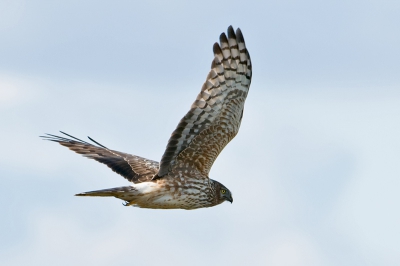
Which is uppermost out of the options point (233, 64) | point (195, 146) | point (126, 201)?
point (233, 64)

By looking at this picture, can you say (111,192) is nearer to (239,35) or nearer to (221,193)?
(221,193)

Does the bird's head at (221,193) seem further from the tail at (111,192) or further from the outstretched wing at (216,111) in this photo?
the tail at (111,192)

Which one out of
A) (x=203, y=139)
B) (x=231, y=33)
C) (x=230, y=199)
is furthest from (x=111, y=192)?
(x=231, y=33)

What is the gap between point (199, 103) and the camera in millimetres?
14078

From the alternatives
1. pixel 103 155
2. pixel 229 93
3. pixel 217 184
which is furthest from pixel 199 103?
pixel 103 155

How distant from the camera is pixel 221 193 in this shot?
14.9 m

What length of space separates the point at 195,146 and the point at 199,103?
0.69 metres

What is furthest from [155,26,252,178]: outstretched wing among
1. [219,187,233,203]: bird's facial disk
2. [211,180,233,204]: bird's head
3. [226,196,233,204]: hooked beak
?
[226,196,233,204]: hooked beak

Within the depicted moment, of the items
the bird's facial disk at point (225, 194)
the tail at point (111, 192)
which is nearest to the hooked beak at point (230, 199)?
the bird's facial disk at point (225, 194)

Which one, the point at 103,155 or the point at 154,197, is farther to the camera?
the point at 103,155

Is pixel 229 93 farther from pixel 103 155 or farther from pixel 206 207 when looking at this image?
pixel 103 155

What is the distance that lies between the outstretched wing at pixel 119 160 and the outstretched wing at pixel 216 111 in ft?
2.68

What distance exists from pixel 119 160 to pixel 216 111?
2521mm

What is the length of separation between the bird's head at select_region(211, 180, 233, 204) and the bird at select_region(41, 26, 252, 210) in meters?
0.02
